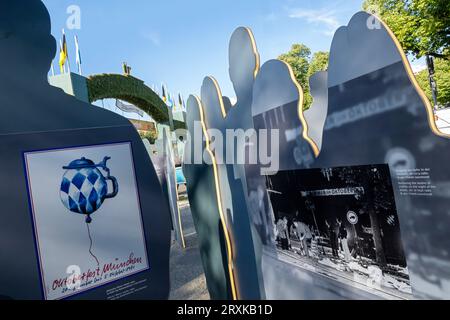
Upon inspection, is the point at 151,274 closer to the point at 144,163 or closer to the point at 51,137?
the point at 144,163

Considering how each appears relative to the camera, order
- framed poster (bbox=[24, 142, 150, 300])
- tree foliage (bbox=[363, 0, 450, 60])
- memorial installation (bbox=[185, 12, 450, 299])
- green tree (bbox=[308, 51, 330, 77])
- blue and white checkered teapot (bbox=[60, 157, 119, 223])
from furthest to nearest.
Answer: green tree (bbox=[308, 51, 330, 77]) < tree foliage (bbox=[363, 0, 450, 60]) < blue and white checkered teapot (bbox=[60, 157, 119, 223]) < framed poster (bbox=[24, 142, 150, 300]) < memorial installation (bbox=[185, 12, 450, 299])

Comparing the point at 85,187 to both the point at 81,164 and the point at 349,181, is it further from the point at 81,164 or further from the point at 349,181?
the point at 349,181

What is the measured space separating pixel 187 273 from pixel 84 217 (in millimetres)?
2519

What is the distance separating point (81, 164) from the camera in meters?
2.25

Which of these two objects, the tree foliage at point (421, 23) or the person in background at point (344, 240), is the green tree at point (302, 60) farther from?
the person in background at point (344, 240)

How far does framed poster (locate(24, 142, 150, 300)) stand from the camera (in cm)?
205

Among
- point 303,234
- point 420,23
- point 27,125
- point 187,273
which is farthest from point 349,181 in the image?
point 420,23

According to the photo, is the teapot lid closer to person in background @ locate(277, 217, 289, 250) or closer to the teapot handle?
the teapot handle

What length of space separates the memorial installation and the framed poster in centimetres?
101

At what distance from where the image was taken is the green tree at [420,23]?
21.2ft

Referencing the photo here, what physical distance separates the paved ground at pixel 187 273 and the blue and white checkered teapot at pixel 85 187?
1.96m

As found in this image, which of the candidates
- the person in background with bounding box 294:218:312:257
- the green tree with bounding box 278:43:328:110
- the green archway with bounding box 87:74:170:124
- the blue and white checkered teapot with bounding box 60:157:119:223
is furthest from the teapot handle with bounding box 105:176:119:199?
the green tree with bounding box 278:43:328:110

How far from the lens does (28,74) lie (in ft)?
6.93
